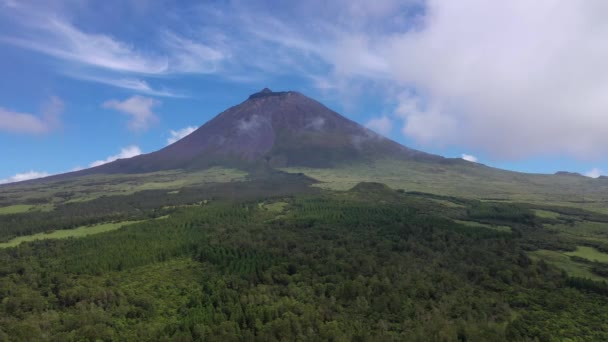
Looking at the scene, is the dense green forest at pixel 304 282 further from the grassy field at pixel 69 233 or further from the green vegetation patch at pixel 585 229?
the grassy field at pixel 69 233

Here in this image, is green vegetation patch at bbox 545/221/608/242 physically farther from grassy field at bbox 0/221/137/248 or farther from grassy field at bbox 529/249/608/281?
grassy field at bbox 0/221/137/248

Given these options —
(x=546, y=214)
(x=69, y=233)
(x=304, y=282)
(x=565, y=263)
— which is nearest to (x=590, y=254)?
(x=565, y=263)

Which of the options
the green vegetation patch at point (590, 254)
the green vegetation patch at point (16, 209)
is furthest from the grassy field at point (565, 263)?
the green vegetation patch at point (16, 209)

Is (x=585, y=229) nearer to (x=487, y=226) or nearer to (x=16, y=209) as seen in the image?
(x=487, y=226)

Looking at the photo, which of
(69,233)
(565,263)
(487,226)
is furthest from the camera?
(69,233)

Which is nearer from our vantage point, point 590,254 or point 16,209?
point 590,254

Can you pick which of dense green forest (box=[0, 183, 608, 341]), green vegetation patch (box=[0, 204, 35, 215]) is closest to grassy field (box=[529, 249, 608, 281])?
dense green forest (box=[0, 183, 608, 341])
